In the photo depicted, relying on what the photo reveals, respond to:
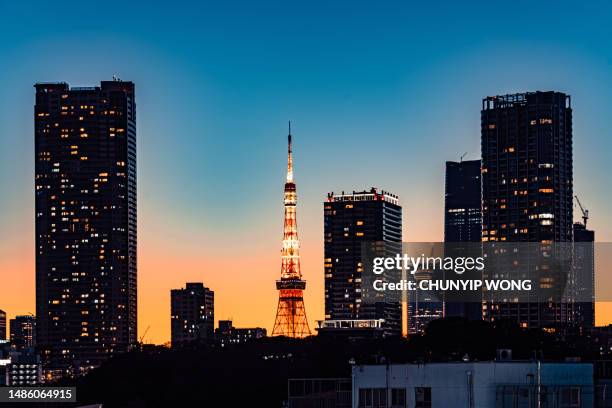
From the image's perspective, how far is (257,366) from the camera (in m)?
173

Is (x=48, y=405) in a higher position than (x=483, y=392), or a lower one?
lower

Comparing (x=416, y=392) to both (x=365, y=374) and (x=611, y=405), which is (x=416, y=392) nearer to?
(x=365, y=374)

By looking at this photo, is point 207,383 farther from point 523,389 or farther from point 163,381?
point 523,389

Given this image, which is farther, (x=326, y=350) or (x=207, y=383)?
(x=326, y=350)

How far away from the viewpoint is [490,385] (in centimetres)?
5334

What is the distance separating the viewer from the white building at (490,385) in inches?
2100

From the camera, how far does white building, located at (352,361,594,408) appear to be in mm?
53344

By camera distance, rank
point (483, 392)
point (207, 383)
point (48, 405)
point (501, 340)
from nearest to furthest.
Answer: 1. point (483, 392)
2. point (501, 340)
3. point (207, 383)
4. point (48, 405)

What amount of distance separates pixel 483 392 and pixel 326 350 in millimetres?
137214

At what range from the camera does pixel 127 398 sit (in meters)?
161

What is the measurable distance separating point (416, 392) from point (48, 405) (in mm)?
133458

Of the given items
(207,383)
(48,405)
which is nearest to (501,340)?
(207,383)

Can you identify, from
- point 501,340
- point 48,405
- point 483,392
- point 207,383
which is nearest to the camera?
point 483,392

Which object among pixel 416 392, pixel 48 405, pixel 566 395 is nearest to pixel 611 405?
pixel 566 395
